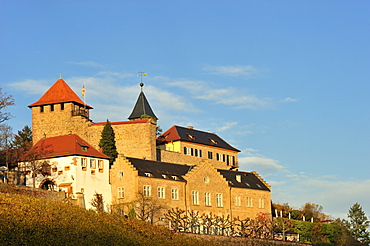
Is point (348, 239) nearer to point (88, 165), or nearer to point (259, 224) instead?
point (259, 224)

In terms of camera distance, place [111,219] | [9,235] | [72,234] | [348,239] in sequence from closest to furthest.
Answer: [9,235] < [72,234] < [111,219] < [348,239]

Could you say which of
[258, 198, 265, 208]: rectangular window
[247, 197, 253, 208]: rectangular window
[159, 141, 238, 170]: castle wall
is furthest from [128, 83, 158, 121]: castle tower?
[258, 198, 265, 208]: rectangular window

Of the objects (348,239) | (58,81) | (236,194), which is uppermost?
(58,81)

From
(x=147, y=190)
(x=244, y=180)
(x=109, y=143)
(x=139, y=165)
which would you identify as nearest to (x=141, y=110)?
(x=109, y=143)

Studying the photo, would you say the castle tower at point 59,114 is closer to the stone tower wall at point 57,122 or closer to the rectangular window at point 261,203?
the stone tower wall at point 57,122

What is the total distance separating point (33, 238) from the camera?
49219mm

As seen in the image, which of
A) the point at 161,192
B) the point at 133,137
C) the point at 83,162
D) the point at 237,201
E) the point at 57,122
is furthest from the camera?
the point at 57,122

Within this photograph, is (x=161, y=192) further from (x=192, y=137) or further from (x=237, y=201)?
(x=192, y=137)

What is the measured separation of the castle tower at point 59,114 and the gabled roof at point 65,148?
7970 millimetres

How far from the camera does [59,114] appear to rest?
8650 cm

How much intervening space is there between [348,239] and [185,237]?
124 ft

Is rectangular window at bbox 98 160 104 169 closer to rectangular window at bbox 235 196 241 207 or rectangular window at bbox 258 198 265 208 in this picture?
rectangular window at bbox 235 196 241 207

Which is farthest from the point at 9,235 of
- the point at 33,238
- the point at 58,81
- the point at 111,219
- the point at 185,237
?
the point at 58,81

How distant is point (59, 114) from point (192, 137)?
59.2 feet
